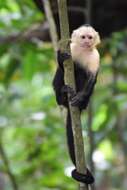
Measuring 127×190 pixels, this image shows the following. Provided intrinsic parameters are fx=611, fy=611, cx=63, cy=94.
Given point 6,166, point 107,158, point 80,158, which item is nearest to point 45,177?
point 6,166

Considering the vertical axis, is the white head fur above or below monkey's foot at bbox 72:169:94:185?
above

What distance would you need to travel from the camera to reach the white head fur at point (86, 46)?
2.05m

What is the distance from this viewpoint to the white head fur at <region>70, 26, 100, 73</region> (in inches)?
80.9

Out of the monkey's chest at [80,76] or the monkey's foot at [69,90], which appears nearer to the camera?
the monkey's foot at [69,90]

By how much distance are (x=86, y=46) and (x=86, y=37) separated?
3 cm

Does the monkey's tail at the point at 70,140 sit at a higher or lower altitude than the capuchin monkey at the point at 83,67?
lower

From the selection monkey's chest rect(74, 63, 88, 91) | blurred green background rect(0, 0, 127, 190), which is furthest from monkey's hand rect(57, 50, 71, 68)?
blurred green background rect(0, 0, 127, 190)

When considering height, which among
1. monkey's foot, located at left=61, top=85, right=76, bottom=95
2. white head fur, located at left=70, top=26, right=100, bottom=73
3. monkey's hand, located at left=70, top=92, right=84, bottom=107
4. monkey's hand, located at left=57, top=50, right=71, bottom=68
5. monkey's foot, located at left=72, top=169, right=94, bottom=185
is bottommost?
monkey's foot, located at left=72, top=169, right=94, bottom=185

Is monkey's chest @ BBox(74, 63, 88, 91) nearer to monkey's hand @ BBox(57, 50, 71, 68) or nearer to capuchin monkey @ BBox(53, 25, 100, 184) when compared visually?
capuchin monkey @ BBox(53, 25, 100, 184)

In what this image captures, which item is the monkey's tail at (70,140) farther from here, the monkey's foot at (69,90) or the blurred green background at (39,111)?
the blurred green background at (39,111)

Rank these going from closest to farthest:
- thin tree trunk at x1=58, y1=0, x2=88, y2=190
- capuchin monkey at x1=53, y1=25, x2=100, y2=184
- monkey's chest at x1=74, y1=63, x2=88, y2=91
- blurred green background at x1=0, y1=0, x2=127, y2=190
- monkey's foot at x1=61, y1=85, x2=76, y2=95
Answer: thin tree trunk at x1=58, y1=0, x2=88, y2=190 < monkey's foot at x1=61, y1=85, x2=76, y2=95 < capuchin monkey at x1=53, y1=25, x2=100, y2=184 < monkey's chest at x1=74, y1=63, x2=88, y2=91 < blurred green background at x1=0, y1=0, x2=127, y2=190

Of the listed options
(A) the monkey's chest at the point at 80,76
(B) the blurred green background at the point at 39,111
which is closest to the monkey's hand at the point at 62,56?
(A) the monkey's chest at the point at 80,76

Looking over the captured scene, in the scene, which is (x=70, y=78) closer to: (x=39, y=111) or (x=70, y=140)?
(x=70, y=140)

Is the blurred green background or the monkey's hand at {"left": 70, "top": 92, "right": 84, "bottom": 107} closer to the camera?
the monkey's hand at {"left": 70, "top": 92, "right": 84, "bottom": 107}
